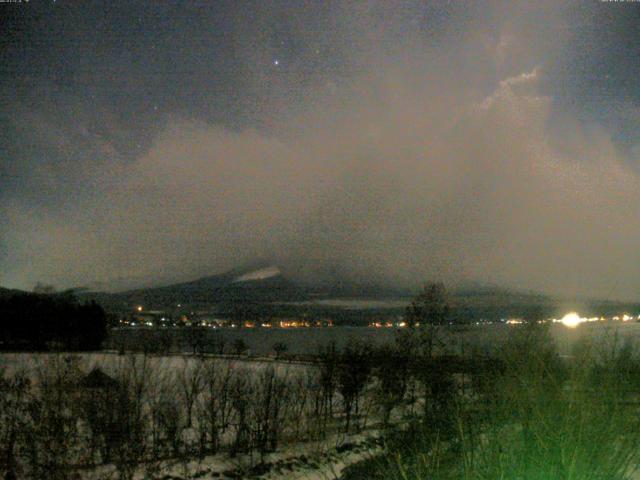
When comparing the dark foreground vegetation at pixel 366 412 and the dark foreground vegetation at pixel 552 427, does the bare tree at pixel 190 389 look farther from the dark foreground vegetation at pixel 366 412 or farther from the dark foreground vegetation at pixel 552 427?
the dark foreground vegetation at pixel 552 427

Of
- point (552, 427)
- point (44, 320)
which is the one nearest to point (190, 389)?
point (552, 427)

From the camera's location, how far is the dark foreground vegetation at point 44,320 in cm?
5322

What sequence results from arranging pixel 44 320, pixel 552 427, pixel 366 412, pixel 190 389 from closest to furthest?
pixel 552 427 < pixel 190 389 < pixel 366 412 < pixel 44 320

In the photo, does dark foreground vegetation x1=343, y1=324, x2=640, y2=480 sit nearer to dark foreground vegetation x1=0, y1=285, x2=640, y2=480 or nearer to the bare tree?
dark foreground vegetation x1=0, y1=285, x2=640, y2=480

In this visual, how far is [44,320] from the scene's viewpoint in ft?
184

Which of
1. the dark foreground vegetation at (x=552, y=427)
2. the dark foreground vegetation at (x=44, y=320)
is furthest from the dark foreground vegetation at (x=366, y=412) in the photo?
the dark foreground vegetation at (x=44, y=320)

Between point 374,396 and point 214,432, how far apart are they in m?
8.14

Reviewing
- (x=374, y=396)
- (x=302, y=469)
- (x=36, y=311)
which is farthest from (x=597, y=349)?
(x=36, y=311)

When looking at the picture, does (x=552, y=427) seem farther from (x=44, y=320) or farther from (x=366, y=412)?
(x=44, y=320)

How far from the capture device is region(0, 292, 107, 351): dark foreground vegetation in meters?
53.2

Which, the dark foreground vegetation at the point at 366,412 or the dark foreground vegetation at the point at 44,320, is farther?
the dark foreground vegetation at the point at 44,320

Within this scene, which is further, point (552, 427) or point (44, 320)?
point (44, 320)

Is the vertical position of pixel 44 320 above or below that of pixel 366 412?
above

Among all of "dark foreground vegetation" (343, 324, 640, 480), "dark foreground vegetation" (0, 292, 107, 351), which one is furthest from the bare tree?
"dark foreground vegetation" (0, 292, 107, 351)
